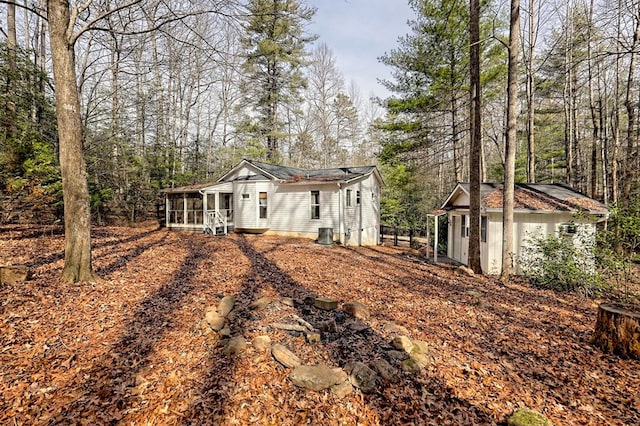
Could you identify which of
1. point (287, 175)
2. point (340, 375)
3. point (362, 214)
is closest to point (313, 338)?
point (340, 375)

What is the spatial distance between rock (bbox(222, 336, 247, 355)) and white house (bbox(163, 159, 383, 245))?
35.1 feet

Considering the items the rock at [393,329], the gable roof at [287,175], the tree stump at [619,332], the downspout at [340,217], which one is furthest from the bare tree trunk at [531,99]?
the rock at [393,329]

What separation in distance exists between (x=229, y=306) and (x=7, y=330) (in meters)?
2.53

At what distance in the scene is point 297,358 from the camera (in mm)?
3559

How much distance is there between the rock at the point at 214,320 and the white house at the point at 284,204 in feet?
33.3

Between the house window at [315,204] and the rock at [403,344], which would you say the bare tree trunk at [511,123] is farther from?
the house window at [315,204]

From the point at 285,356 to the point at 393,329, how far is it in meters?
1.89

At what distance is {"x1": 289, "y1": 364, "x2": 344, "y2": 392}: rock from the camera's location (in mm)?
3172

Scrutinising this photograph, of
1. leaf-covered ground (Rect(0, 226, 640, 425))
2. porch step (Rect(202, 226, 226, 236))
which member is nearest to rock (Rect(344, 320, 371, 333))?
leaf-covered ground (Rect(0, 226, 640, 425))

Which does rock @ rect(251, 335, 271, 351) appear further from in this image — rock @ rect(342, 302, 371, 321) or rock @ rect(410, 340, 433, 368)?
rock @ rect(410, 340, 433, 368)

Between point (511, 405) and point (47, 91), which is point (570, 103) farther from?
point (47, 91)

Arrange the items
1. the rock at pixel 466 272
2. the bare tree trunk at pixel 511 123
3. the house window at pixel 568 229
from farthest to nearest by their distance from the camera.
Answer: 1. the house window at pixel 568 229
2. the rock at pixel 466 272
3. the bare tree trunk at pixel 511 123

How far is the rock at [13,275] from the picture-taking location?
4.78 metres

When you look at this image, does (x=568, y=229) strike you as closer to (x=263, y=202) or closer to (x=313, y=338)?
(x=313, y=338)
